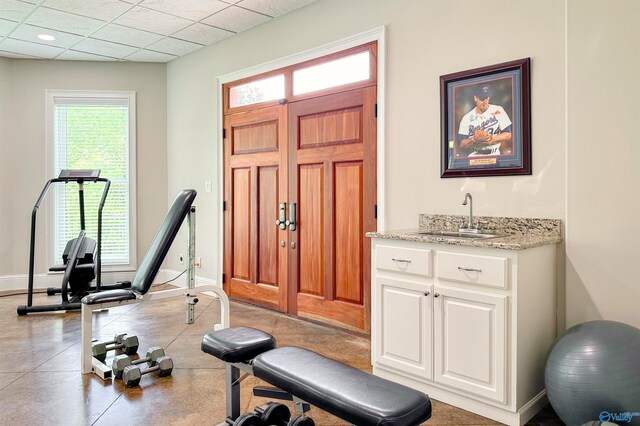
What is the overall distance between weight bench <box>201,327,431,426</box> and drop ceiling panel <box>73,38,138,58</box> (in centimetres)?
436

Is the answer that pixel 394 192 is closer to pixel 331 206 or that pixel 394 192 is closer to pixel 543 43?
pixel 331 206

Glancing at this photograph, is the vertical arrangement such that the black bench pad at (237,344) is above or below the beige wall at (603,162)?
below

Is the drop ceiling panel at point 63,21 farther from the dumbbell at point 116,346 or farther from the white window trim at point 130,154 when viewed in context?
the dumbbell at point 116,346

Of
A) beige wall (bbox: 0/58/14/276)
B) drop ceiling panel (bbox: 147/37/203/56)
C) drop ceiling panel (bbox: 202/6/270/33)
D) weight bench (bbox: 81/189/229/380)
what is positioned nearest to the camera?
weight bench (bbox: 81/189/229/380)

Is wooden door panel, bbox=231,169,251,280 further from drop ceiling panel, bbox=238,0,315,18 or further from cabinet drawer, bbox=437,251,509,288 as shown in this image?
cabinet drawer, bbox=437,251,509,288

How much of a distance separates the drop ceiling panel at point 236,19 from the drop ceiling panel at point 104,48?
1378 mm

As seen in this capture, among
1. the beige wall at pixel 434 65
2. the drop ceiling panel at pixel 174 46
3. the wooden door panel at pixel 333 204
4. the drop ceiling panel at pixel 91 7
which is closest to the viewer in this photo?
the beige wall at pixel 434 65

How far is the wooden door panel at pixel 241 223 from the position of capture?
4906 millimetres

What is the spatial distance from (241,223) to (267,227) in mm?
444

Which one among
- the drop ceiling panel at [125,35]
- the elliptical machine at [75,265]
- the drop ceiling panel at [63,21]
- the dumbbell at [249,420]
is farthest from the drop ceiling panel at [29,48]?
the dumbbell at [249,420]

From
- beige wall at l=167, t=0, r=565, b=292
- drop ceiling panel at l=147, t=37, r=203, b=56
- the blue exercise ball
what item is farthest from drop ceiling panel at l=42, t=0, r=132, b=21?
the blue exercise ball

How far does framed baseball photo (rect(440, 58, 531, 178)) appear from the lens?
111 inches

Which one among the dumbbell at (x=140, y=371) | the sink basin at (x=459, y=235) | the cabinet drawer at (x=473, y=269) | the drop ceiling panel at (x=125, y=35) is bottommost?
the dumbbell at (x=140, y=371)

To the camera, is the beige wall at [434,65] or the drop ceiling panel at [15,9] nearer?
the beige wall at [434,65]
